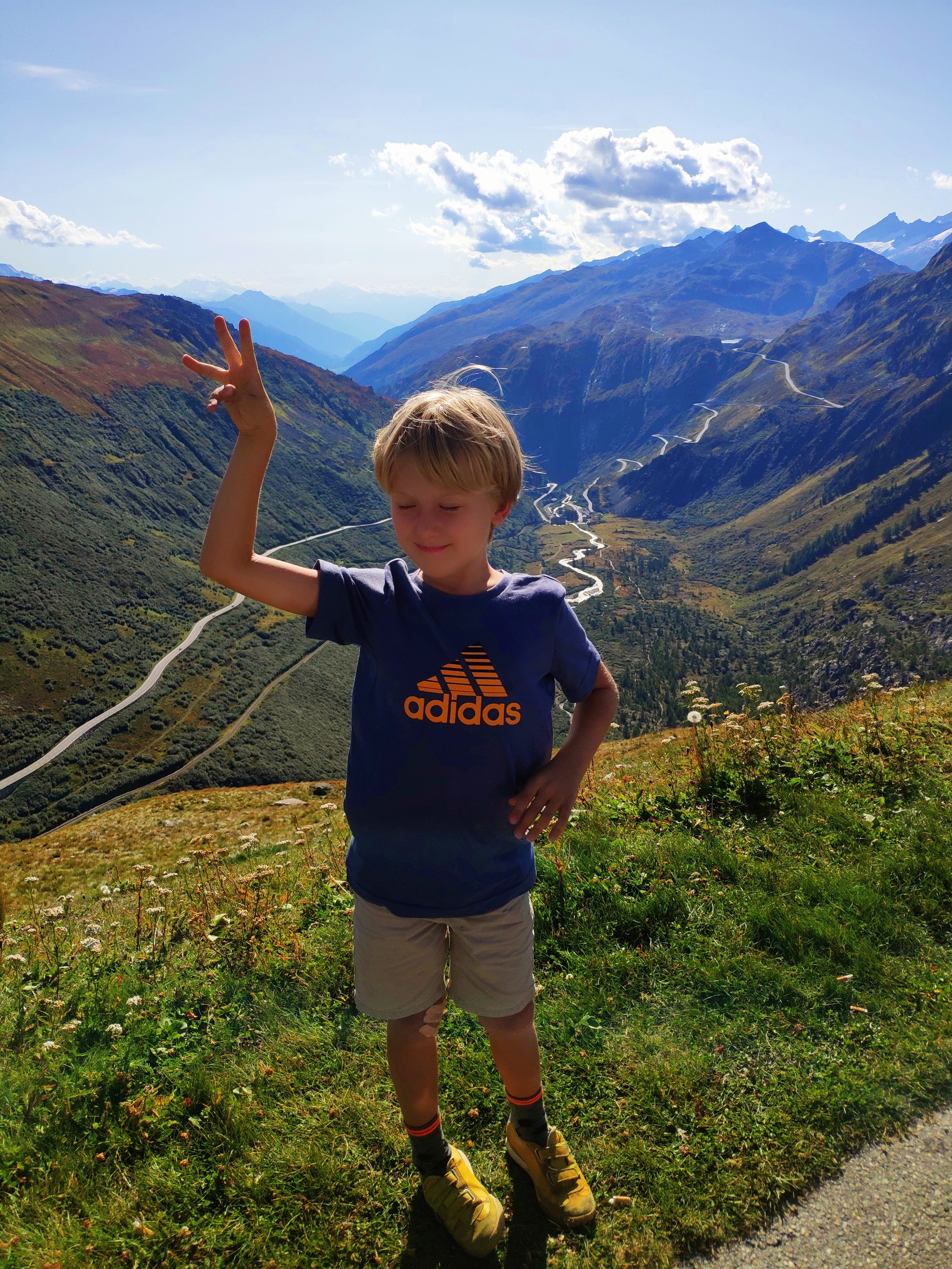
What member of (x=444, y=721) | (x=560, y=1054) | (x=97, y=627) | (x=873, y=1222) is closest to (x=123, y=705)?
(x=97, y=627)

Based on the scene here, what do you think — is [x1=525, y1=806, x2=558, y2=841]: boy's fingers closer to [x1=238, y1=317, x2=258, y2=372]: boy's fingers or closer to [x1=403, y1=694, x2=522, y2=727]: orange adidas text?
[x1=403, y1=694, x2=522, y2=727]: orange adidas text

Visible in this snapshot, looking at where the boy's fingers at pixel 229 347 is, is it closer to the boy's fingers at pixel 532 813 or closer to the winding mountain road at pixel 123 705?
the boy's fingers at pixel 532 813

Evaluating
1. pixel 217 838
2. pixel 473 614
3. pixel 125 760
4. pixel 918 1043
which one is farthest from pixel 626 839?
pixel 125 760

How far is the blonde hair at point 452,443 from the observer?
224 cm

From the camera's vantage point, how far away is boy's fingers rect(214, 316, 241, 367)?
84.3 inches

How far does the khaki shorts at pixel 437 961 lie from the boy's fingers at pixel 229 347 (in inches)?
77.2

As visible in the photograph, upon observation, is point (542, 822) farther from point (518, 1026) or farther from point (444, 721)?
point (518, 1026)

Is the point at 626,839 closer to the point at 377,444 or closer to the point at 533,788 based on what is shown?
the point at 533,788

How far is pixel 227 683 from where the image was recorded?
107 metres

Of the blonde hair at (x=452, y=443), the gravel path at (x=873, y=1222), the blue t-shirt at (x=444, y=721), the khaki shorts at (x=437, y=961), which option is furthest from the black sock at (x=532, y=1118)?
the blonde hair at (x=452, y=443)

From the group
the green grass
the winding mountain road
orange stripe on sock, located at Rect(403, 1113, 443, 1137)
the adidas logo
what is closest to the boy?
the adidas logo

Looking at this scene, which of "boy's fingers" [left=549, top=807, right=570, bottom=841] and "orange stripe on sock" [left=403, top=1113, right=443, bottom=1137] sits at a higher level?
"boy's fingers" [left=549, top=807, right=570, bottom=841]

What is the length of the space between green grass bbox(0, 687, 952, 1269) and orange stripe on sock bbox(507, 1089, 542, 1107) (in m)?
0.37

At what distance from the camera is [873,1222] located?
2.42m
